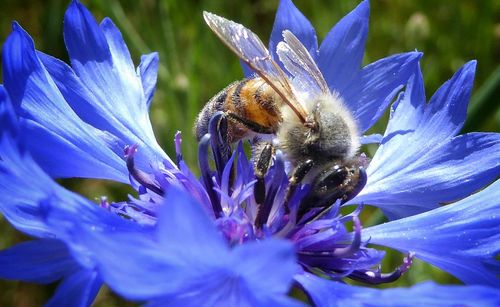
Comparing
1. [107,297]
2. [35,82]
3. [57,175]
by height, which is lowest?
[107,297]

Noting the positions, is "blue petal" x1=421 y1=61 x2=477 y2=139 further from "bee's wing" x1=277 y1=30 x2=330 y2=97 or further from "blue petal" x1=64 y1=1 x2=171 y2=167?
"blue petal" x1=64 y1=1 x2=171 y2=167

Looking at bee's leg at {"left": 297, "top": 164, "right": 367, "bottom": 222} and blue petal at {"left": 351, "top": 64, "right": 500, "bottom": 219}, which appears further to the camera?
blue petal at {"left": 351, "top": 64, "right": 500, "bottom": 219}

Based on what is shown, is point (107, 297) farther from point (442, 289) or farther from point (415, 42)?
point (442, 289)

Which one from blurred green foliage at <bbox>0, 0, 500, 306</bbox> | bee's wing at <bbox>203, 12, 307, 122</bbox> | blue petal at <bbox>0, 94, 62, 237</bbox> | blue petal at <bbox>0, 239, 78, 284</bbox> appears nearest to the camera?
blue petal at <bbox>0, 94, 62, 237</bbox>

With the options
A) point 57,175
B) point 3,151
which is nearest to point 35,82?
point 57,175

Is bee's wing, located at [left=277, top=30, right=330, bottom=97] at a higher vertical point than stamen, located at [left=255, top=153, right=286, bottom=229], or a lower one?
higher

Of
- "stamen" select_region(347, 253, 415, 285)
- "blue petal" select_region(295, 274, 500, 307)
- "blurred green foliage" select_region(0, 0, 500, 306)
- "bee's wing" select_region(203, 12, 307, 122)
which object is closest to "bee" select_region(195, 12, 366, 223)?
"bee's wing" select_region(203, 12, 307, 122)
